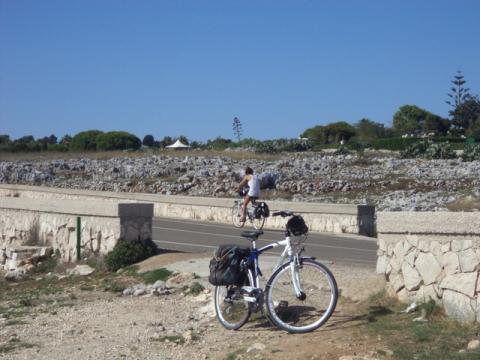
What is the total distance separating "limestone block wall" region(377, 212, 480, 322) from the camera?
845 centimetres

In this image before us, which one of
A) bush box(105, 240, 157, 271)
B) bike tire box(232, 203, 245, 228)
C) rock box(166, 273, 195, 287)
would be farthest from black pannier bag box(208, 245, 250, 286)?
bike tire box(232, 203, 245, 228)

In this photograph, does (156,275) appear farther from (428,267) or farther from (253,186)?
(253,186)

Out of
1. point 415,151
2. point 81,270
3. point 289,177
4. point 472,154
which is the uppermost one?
point 415,151

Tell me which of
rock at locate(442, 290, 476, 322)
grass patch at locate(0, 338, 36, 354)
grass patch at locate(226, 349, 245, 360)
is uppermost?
rock at locate(442, 290, 476, 322)

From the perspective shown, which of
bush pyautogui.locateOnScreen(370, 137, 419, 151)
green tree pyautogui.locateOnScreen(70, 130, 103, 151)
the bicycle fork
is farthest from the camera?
green tree pyautogui.locateOnScreen(70, 130, 103, 151)

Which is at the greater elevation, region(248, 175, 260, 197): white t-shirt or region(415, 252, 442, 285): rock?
region(248, 175, 260, 197): white t-shirt

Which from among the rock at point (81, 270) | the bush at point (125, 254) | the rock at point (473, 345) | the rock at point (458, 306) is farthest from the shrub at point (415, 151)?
the rock at point (473, 345)

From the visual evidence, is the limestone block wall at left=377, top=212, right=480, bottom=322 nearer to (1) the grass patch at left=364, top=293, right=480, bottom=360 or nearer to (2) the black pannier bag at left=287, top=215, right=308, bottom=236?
(1) the grass patch at left=364, top=293, right=480, bottom=360

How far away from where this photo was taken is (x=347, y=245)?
2112cm

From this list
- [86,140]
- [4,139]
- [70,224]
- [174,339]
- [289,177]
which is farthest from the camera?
[86,140]

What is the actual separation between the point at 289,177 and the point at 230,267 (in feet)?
95.3

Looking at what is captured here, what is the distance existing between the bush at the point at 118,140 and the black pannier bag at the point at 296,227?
9069 centimetres

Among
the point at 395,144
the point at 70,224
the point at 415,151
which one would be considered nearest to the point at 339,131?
the point at 395,144

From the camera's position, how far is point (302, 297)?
9141 millimetres
